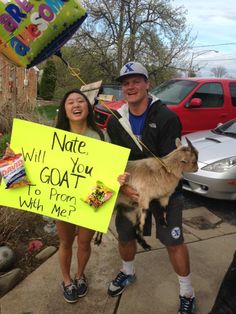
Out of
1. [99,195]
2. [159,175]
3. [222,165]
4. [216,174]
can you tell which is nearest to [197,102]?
[222,165]

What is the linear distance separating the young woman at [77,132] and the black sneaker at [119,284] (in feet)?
0.76

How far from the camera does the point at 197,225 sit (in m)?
4.72

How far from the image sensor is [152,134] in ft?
8.62

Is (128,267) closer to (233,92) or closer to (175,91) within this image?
(175,91)

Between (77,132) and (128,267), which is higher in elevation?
(77,132)

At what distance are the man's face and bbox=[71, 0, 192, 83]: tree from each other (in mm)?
14311

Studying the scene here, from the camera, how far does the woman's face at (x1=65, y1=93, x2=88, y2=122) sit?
8.80ft

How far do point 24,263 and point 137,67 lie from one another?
2240mm

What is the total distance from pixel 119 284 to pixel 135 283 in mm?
206

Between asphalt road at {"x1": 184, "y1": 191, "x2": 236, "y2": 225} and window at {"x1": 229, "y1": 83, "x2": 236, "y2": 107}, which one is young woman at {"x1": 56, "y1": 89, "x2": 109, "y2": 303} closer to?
asphalt road at {"x1": 184, "y1": 191, "x2": 236, "y2": 225}

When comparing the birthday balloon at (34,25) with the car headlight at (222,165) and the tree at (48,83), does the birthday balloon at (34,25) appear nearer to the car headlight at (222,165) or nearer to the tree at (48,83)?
the car headlight at (222,165)

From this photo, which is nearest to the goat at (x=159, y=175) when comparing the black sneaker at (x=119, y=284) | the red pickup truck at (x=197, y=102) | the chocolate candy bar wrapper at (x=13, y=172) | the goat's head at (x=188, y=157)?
the goat's head at (x=188, y=157)

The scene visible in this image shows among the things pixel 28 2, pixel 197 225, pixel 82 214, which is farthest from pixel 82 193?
pixel 197 225

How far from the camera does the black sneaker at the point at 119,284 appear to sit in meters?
3.21
